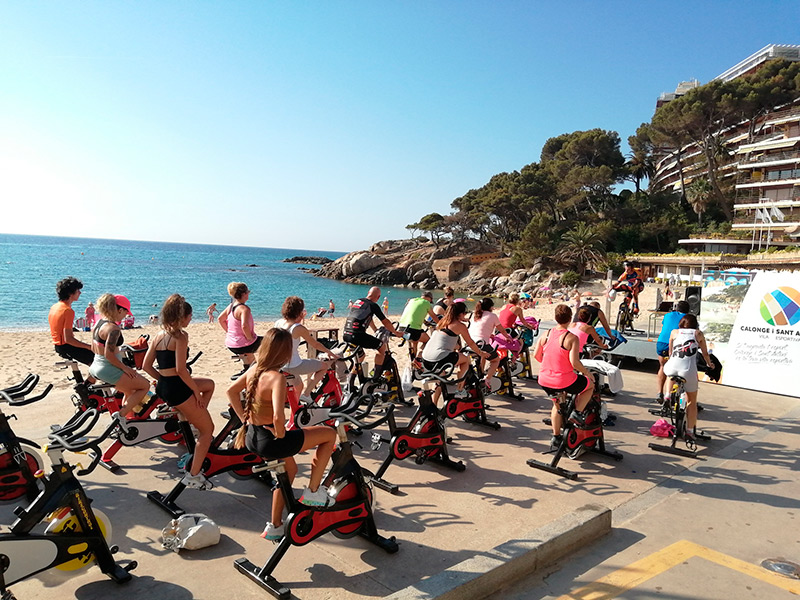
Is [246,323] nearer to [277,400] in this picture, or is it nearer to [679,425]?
[277,400]

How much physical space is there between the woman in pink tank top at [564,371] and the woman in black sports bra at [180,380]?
3385 millimetres

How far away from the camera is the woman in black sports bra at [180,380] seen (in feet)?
14.2

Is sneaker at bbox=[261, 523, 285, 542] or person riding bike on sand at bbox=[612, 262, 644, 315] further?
person riding bike on sand at bbox=[612, 262, 644, 315]

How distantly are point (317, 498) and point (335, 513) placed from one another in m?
0.18

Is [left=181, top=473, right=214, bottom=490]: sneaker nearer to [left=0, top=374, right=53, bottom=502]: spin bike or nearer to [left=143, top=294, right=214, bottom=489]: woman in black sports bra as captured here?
[left=143, top=294, right=214, bottom=489]: woman in black sports bra

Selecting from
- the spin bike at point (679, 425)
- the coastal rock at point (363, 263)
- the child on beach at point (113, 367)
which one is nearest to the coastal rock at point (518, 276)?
the coastal rock at point (363, 263)

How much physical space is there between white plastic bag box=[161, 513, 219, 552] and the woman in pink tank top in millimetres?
3527

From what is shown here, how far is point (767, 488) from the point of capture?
5312 millimetres

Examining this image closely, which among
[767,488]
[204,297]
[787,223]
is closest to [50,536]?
[767,488]

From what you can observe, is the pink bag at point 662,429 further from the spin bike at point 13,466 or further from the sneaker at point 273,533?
the spin bike at point 13,466

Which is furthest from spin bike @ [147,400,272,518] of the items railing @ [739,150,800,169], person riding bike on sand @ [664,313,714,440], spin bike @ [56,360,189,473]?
railing @ [739,150,800,169]

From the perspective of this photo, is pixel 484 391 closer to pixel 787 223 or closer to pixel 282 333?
pixel 282 333

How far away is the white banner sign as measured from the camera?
9.30 m

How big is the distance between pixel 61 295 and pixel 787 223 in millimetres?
57437
